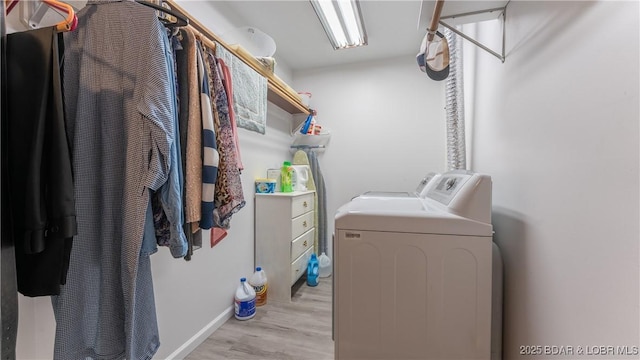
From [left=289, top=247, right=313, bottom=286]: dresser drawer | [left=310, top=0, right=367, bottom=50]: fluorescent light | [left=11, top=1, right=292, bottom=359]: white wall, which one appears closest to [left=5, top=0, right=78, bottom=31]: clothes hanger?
[left=11, top=1, right=292, bottom=359]: white wall

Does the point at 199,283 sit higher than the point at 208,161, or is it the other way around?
the point at 208,161

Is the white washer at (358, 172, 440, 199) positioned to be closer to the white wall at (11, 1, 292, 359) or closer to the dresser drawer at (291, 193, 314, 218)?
the dresser drawer at (291, 193, 314, 218)

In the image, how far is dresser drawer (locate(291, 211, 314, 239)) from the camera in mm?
2093

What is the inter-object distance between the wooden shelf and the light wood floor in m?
1.82

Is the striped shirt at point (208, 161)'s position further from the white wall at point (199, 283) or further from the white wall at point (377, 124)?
the white wall at point (377, 124)

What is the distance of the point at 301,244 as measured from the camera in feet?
7.44

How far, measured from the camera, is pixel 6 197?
1.73 feet

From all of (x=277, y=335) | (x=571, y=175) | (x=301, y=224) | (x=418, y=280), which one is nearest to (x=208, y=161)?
(x=418, y=280)

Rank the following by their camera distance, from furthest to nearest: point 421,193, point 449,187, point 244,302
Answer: point 244,302, point 421,193, point 449,187

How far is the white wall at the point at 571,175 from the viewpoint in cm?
50

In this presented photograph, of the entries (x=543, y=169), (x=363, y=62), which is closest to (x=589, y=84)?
(x=543, y=169)

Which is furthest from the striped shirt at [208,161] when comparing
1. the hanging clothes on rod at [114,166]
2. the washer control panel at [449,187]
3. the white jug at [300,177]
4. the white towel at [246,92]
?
the white jug at [300,177]

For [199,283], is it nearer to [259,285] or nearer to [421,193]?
[259,285]

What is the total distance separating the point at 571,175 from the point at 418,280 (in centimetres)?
56
